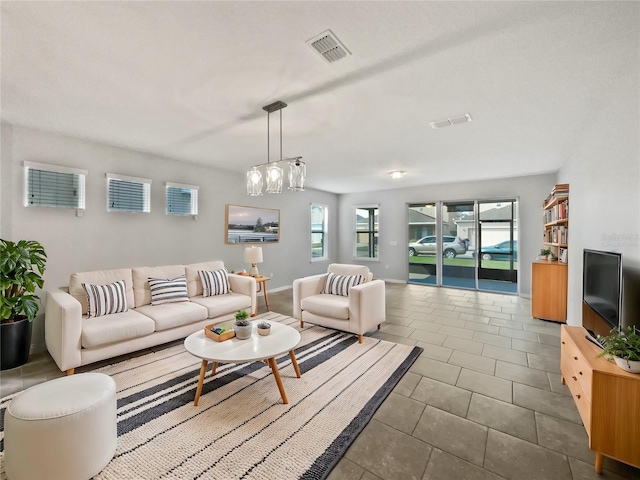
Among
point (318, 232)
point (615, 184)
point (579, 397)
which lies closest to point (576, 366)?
point (579, 397)

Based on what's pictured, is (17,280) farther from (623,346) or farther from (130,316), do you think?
(623,346)

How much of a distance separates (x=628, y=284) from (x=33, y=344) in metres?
5.64

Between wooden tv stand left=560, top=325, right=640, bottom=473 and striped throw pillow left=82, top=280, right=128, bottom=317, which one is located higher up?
striped throw pillow left=82, top=280, right=128, bottom=317

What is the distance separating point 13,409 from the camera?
1.53m

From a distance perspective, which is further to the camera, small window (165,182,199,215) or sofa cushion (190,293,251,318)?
small window (165,182,199,215)

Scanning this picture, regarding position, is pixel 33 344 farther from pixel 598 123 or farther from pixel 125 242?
pixel 598 123

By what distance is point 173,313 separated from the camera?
3309 mm

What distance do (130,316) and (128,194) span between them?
6.12 ft

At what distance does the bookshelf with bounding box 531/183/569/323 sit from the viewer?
4.19 meters

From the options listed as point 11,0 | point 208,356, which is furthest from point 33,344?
point 11,0

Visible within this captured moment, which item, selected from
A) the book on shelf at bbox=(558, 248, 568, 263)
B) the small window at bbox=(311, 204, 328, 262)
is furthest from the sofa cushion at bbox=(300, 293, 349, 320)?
the small window at bbox=(311, 204, 328, 262)

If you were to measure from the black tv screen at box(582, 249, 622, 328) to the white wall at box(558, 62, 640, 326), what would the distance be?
0.12m

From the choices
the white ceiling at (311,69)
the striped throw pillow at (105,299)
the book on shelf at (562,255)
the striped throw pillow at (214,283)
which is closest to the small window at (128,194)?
the white ceiling at (311,69)

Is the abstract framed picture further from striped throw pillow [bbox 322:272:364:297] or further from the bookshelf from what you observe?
the bookshelf
